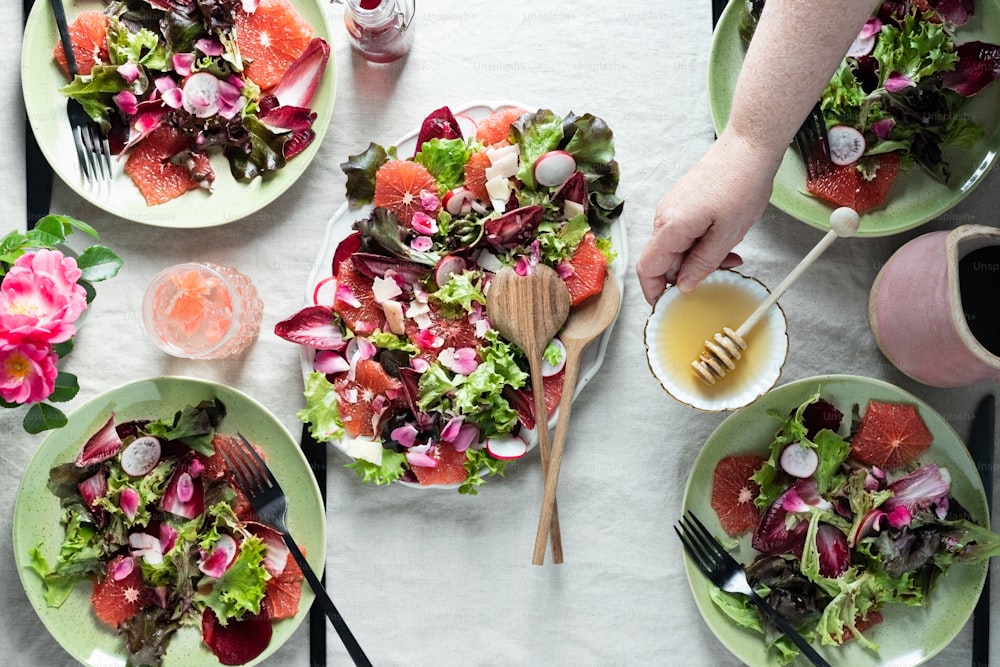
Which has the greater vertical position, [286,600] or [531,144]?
[531,144]

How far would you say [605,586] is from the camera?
1.62 meters

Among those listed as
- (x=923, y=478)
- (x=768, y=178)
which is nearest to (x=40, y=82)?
(x=768, y=178)

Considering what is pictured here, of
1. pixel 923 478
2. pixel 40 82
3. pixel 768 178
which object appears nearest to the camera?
pixel 768 178

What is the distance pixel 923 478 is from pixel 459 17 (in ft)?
4.14

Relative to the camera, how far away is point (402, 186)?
1.51 meters

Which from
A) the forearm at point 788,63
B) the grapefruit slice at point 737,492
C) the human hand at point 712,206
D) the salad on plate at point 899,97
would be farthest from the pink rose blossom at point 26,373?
the salad on plate at point 899,97

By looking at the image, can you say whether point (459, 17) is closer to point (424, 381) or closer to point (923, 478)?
point (424, 381)

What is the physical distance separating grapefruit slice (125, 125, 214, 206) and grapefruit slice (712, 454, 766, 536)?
3.75 feet

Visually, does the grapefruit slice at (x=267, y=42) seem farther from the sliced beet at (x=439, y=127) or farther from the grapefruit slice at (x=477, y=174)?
the grapefruit slice at (x=477, y=174)

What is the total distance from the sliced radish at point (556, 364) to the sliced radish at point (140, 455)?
0.74 m

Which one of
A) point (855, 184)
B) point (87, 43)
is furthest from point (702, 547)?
point (87, 43)

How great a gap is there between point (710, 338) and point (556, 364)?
289 millimetres

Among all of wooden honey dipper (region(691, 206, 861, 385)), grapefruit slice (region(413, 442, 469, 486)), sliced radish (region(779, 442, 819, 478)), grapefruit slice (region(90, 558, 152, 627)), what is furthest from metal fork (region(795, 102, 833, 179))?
grapefruit slice (region(90, 558, 152, 627))

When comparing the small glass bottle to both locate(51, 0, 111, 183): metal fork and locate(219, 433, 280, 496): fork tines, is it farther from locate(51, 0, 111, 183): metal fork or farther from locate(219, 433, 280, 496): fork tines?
locate(219, 433, 280, 496): fork tines
